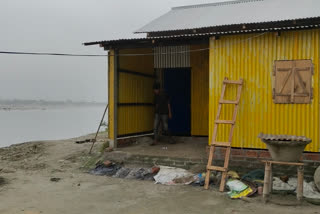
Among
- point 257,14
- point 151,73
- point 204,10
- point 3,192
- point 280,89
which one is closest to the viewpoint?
point 3,192

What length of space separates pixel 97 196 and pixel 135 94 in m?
4.32

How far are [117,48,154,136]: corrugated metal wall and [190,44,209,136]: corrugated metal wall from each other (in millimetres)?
1357

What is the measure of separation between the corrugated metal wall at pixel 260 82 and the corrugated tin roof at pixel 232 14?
1.37 metres

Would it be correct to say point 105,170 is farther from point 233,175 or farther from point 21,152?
point 21,152

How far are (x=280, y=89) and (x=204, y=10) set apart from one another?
6.23 metres

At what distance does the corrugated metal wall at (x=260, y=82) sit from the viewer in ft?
22.1

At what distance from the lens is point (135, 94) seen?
32.7ft

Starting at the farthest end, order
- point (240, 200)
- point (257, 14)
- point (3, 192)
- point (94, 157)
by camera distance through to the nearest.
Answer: point (257, 14) → point (94, 157) → point (3, 192) → point (240, 200)

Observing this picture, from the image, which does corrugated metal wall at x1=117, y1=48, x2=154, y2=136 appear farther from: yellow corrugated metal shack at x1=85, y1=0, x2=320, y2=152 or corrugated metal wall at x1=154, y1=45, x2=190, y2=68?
corrugated metal wall at x1=154, y1=45, x2=190, y2=68

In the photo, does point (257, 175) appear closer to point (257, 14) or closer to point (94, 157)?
point (94, 157)

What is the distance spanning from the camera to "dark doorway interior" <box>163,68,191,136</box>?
36.0 ft

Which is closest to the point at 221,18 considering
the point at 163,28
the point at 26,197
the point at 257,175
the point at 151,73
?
the point at 163,28

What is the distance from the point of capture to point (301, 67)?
22.3ft

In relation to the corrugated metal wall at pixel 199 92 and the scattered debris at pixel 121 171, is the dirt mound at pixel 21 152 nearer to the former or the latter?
the scattered debris at pixel 121 171
